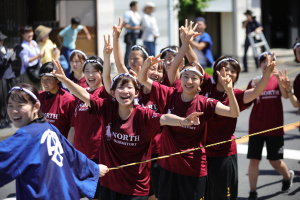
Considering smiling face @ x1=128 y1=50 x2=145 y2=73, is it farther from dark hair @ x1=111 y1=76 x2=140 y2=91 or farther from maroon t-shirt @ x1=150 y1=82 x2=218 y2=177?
dark hair @ x1=111 y1=76 x2=140 y2=91

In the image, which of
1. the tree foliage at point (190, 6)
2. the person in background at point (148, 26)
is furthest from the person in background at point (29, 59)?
the tree foliage at point (190, 6)

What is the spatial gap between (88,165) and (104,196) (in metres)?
0.67

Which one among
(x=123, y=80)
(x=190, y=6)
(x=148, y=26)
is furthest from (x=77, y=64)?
(x=190, y=6)

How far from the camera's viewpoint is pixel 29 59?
1036 cm

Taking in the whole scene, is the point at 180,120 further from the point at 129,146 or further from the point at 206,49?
the point at 206,49

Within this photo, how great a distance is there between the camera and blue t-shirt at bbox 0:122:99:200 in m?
3.32

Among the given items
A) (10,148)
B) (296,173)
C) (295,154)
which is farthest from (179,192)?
(295,154)

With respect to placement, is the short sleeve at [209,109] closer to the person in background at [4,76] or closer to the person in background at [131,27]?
the person in background at [4,76]

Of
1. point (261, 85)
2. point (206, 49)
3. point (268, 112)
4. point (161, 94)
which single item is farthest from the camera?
point (206, 49)

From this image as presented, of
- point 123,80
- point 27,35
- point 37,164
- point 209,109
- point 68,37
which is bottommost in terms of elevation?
point 37,164

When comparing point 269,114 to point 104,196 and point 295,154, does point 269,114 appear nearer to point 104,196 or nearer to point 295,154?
point 295,154

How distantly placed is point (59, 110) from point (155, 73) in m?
1.32

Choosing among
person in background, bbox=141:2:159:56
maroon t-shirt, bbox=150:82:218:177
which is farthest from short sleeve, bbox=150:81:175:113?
person in background, bbox=141:2:159:56

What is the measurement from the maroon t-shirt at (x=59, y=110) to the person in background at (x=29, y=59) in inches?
186
